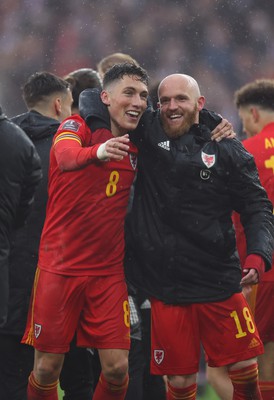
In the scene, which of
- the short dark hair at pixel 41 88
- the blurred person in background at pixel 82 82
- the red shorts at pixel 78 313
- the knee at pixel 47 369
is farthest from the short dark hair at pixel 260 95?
the knee at pixel 47 369

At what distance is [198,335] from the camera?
4.95m

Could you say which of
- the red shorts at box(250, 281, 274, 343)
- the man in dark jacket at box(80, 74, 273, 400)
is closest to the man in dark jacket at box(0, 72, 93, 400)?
the man in dark jacket at box(80, 74, 273, 400)

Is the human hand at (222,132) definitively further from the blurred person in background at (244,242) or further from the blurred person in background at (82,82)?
the blurred person in background at (82,82)

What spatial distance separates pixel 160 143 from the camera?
193 inches

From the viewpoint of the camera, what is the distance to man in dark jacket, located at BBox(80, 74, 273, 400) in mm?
4867

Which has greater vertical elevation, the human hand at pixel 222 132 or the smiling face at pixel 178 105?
the smiling face at pixel 178 105

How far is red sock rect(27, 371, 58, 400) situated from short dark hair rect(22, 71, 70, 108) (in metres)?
1.68

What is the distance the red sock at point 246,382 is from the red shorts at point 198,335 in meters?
0.07

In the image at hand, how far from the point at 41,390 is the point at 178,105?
1.66 m

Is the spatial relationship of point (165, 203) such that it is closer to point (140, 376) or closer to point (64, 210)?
point (64, 210)

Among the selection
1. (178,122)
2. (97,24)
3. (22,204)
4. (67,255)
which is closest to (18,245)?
(67,255)

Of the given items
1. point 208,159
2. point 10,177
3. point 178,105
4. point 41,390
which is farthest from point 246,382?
point 10,177

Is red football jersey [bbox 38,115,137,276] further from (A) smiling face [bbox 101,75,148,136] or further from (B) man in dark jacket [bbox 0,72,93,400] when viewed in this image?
(B) man in dark jacket [bbox 0,72,93,400]

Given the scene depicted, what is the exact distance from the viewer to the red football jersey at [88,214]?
4.84 meters
